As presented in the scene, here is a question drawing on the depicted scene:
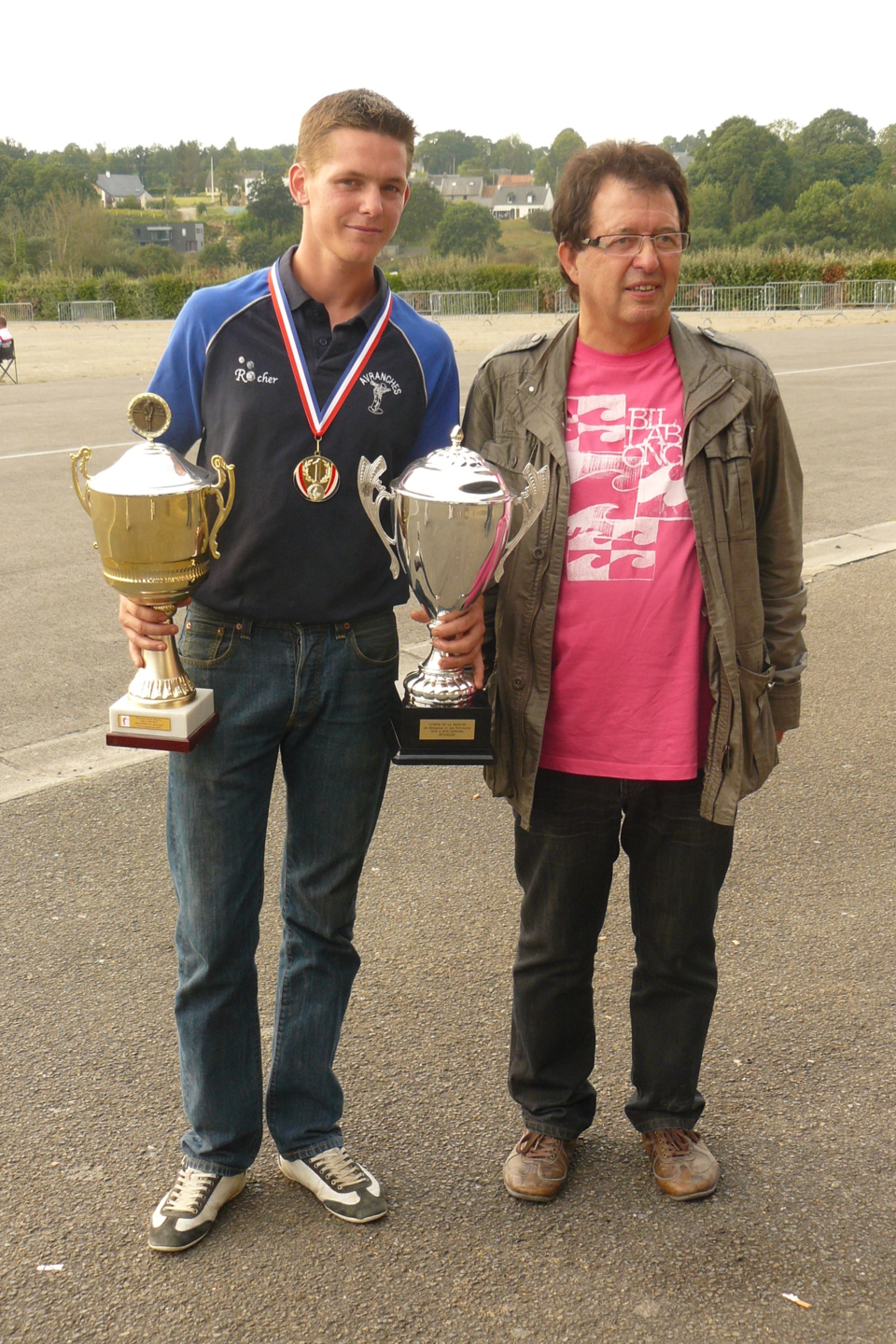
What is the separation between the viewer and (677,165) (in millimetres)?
2531

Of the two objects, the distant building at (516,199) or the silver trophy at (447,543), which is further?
the distant building at (516,199)

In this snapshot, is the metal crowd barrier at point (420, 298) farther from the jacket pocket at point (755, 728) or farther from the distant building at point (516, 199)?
the distant building at point (516, 199)

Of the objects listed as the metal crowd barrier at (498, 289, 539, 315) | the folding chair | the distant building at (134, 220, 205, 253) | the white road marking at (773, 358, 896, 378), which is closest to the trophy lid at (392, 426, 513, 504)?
the white road marking at (773, 358, 896, 378)

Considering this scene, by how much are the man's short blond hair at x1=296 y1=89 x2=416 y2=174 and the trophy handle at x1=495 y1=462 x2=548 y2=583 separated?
656 mm

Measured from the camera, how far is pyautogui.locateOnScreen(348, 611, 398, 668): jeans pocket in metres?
2.59

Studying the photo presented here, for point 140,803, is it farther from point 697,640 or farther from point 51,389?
point 51,389

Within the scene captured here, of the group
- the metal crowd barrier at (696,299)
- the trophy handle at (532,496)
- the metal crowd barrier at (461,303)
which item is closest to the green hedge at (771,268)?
the metal crowd barrier at (696,299)

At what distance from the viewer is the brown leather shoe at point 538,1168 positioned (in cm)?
277

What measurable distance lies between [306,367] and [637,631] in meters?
0.87

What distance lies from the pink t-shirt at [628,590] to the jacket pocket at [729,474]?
65mm

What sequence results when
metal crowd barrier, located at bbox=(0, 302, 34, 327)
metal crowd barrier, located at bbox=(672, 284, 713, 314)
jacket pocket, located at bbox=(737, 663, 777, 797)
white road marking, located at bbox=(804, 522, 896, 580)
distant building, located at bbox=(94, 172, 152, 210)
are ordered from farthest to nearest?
distant building, located at bbox=(94, 172, 152, 210), metal crowd barrier, located at bbox=(0, 302, 34, 327), metal crowd barrier, located at bbox=(672, 284, 713, 314), white road marking, located at bbox=(804, 522, 896, 580), jacket pocket, located at bbox=(737, 663, 777, 797)

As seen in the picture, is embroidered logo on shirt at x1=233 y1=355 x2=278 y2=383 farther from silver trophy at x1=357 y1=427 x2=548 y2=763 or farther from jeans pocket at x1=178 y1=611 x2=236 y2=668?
jeans pocket at x1=178 y1=611 x2=236 y2=668

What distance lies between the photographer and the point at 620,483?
257 centimetres

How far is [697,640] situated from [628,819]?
0.46m
